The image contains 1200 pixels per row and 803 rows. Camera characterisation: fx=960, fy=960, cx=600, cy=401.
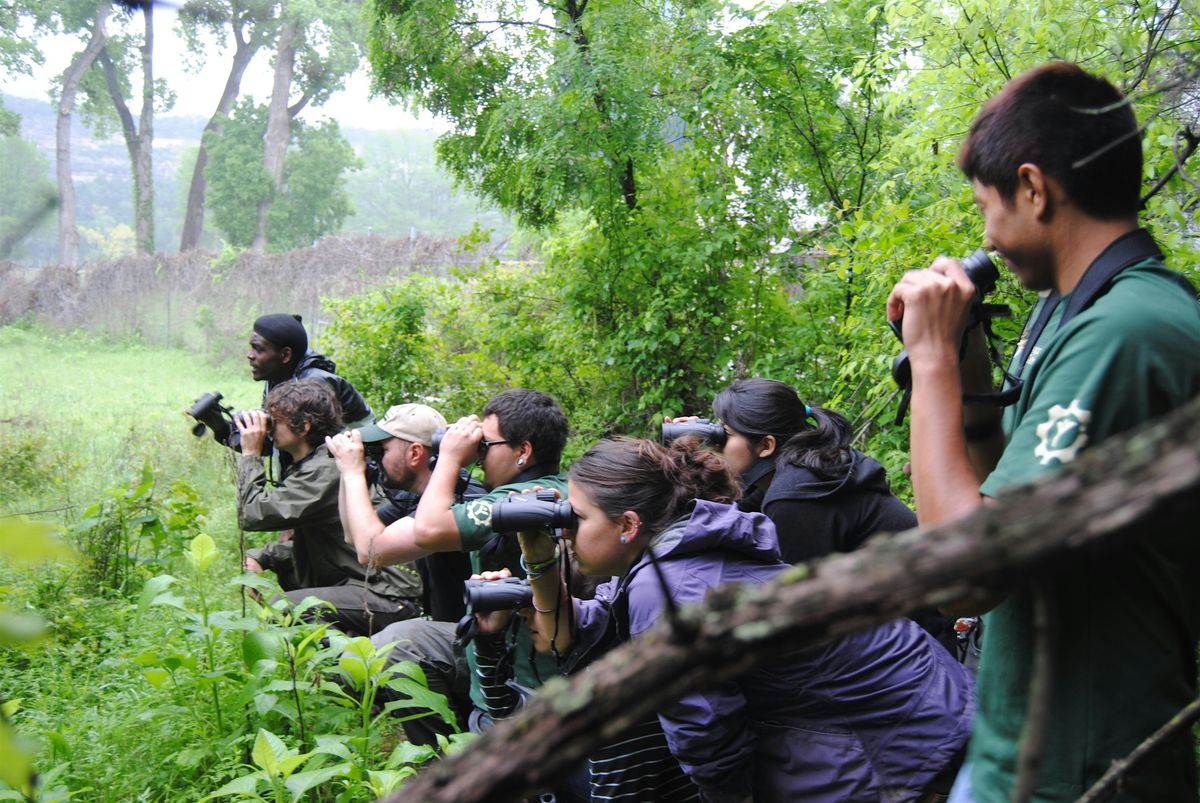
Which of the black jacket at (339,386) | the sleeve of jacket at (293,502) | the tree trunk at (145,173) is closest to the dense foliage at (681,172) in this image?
the black jacket at (339,386)

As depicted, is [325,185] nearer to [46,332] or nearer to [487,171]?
[46,332]

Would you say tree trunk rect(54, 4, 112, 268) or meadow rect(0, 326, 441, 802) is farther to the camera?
tree trunk rect(54, 4, 112, 268)

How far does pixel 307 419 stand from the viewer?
162 inches

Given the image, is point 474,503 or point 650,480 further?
point 474,503

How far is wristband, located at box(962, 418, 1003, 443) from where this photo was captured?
61.3 inches

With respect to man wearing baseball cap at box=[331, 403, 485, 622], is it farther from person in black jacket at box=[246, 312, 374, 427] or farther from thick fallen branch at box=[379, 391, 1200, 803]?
thick fallen branch at box=[379, 391, 1200, 803]

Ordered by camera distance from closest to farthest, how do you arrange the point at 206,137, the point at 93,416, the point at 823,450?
the point at 823,450
the point at 93,416
the point at 206,137

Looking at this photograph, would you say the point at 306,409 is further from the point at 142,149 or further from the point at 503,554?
the point at 142,149

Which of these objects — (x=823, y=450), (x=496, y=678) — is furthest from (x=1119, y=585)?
(x=496, y=678)

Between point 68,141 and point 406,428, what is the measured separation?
14592 millimetres

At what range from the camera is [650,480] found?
2.47 metres

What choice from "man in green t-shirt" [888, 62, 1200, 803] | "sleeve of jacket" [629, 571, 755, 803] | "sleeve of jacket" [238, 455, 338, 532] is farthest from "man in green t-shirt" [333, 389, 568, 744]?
"man in green t-shirt" [888, 62, 1200, 803]

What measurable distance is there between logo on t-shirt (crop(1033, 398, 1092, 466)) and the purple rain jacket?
98cm

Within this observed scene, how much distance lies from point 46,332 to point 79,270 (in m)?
1.50
